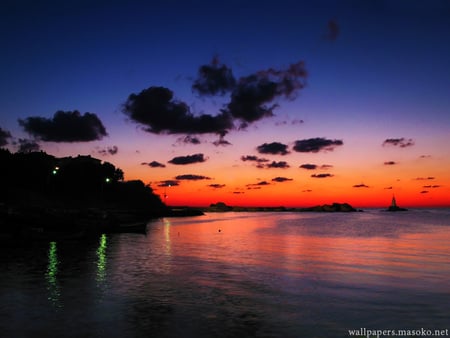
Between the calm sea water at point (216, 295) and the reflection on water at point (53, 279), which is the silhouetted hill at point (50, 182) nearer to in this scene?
the reflection on water at point (53, 279)

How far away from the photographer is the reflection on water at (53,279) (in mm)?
22430

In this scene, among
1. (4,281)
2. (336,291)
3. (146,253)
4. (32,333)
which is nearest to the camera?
(32,333)

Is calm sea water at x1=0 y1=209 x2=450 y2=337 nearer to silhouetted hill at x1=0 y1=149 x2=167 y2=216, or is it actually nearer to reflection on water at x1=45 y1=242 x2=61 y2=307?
reflection on water at x1=45 y1=242 x2=61 y2=307

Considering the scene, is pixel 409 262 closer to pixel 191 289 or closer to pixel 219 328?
pixel 191 289

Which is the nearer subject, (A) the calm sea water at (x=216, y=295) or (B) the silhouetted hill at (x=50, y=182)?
(A) the calm sea water at (x=216, y=295)

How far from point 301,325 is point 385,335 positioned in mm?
3544

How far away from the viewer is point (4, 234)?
4962 cm

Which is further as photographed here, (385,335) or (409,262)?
(409,262)

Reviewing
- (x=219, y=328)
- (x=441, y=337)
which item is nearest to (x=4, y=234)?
(x=219, y=328)

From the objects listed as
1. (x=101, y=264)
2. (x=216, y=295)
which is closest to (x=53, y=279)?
(x=101, y=264)

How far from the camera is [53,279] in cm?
2859

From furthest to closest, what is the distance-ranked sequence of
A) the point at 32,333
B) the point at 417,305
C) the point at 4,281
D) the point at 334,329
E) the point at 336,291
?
the point at 4,281, the point at 336,291, the point at 417,305, the point at 334,329, the point at 32,333

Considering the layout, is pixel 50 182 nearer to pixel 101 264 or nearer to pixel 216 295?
pixel 101 264

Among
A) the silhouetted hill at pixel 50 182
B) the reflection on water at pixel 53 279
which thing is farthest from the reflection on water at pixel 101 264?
the silhouetted hill at pixel 50 182
